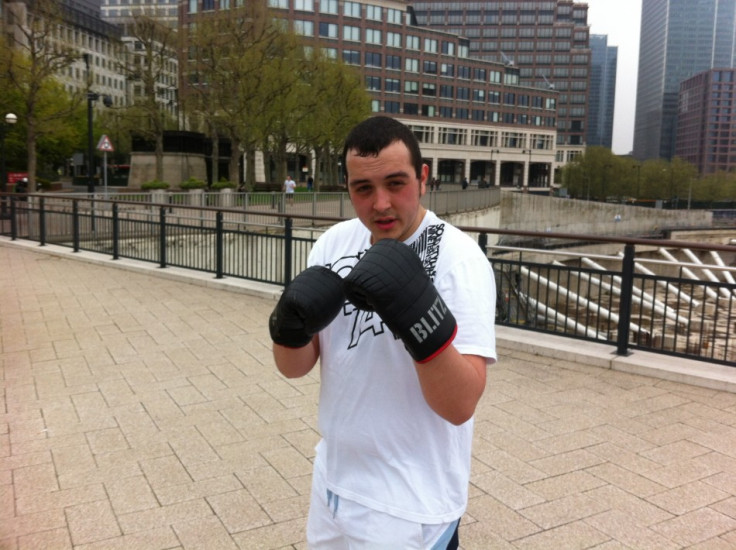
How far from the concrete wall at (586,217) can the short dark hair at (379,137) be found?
4964 cm

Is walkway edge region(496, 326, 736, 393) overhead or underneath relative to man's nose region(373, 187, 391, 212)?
underneath

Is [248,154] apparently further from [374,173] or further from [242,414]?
[374,173]

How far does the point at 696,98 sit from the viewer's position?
189625mm

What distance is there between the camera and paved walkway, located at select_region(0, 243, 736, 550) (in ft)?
11.2

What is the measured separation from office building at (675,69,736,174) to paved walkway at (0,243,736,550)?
19771 cm

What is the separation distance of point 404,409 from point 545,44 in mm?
137362

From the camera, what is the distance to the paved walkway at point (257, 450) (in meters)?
3.40

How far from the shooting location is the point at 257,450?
436cm

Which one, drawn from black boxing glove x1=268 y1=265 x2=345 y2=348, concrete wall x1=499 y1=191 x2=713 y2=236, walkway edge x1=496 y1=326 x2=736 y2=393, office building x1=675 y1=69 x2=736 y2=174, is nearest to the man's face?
black boxing glove x1=268 y1=265 x2=345 y2=348

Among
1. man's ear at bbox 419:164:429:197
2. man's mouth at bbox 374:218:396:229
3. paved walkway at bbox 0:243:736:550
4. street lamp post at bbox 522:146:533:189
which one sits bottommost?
paved walkway at bbox 0:243:736:550

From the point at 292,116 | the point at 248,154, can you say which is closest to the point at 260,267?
the point at 248,154

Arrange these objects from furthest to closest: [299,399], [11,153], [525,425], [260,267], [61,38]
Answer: [11,153] < [61,38] < [260,267] < [299,399] < [525,425]

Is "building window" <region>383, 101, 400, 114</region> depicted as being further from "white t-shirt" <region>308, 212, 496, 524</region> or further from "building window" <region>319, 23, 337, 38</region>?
"white t-shirt" <region>308, 212, 496, 524</region>

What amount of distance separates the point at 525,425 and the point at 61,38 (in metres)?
38.9
